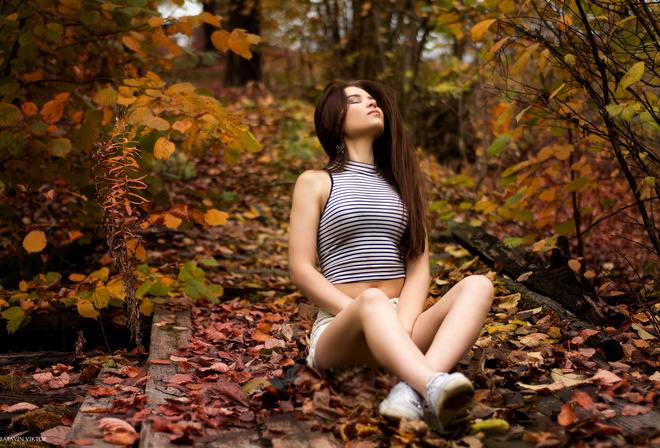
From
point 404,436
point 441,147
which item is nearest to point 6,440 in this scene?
point 404,436

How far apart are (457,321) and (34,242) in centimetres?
267

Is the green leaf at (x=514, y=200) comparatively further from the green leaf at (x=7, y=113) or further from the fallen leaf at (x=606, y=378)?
the green leaf at (x=7, y=113)

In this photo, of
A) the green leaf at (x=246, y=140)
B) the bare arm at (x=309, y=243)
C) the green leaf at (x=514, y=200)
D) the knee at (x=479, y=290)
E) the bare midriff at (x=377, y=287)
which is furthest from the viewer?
the green leaf at (x=514, y=200)

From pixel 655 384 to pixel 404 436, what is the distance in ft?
3.90

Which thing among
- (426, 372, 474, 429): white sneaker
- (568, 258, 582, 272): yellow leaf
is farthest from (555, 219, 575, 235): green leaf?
(426, 372, 474, 429): white sneaker

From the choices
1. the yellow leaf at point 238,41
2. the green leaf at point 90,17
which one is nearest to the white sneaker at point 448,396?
the yellow leaf at point 238,41

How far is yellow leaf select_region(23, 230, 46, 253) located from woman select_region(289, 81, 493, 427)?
1.77m

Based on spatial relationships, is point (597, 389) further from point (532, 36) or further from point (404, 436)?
point (532, 36)

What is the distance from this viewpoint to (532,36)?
2.80 m

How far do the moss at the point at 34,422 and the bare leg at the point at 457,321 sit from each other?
1.61 meters

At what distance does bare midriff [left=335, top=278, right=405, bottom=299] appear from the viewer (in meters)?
2.51

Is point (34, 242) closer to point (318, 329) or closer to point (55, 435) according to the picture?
point (55, 435)

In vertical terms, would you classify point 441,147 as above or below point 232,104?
below

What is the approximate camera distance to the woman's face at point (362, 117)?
9.06 ft
